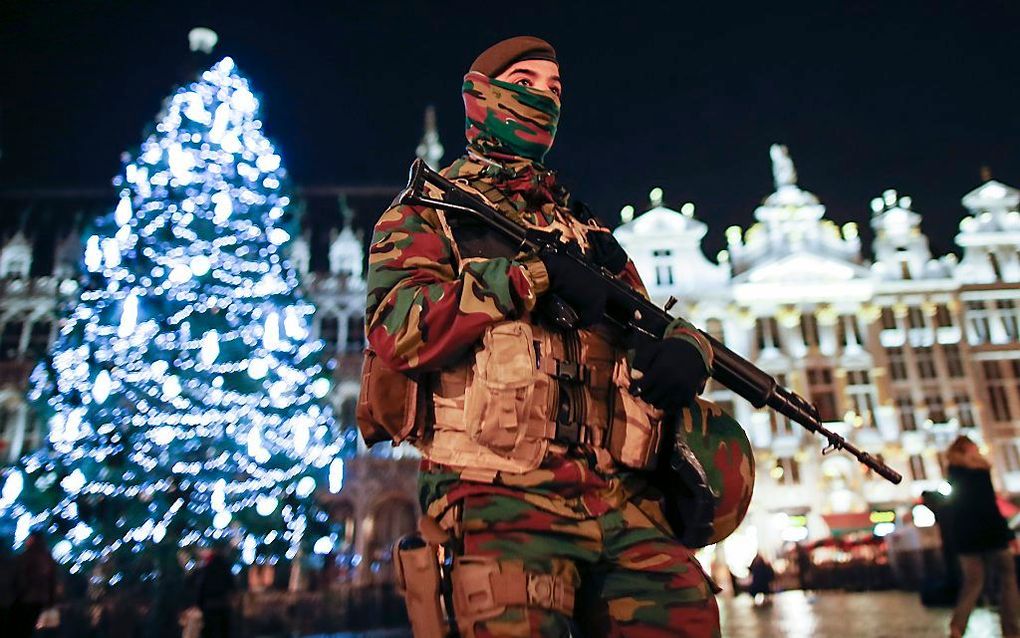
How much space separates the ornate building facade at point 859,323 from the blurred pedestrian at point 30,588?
24.1m

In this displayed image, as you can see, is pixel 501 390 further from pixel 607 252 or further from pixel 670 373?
pixel 607 252

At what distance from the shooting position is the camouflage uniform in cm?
170

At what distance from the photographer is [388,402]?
1859 mm

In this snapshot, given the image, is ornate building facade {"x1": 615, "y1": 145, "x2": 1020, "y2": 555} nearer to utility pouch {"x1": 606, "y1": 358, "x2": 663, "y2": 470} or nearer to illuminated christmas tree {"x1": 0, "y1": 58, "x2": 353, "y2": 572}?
illuminated christmas tree {"x1": 0, "y1": 58, "x2": 353, "y2": 572}

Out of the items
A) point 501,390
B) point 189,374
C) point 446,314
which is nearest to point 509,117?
point 446,314

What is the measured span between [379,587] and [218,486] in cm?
373

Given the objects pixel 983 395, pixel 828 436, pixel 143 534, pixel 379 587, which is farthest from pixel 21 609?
pixel 983 395

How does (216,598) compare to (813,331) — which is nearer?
(216,598)

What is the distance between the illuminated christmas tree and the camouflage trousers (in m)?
10.6

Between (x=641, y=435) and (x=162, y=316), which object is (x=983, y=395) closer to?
(x=162, y=316)

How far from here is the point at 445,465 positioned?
5.90 ft

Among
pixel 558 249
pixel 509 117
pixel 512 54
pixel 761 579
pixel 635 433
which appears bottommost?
pixel 761 579

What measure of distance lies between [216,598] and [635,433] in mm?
7900

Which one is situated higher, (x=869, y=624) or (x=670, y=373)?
(x=670, y=373)
